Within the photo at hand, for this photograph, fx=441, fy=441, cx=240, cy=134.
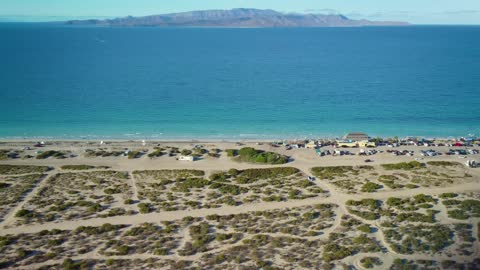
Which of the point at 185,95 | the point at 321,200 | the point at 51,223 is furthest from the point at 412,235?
the point at 185,95

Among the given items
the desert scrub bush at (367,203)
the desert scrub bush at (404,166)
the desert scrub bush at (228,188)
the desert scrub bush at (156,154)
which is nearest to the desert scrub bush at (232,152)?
the desert scrub bush at (156,154)

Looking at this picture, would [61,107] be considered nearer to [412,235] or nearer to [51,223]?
[51,223]

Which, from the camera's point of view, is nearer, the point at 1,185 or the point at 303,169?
the point at 1,185

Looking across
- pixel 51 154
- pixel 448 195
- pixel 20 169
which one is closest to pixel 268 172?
pixel 448 195

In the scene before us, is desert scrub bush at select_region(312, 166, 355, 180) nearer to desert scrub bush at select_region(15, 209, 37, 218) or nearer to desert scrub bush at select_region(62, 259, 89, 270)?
desert scrub bush at select_region(62, 259, 89, 270)

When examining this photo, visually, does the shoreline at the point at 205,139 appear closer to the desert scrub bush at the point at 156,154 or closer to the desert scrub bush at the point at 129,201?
the desert scrub bush at the point at 156,154

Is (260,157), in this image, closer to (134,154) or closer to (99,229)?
(134,154)
